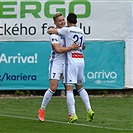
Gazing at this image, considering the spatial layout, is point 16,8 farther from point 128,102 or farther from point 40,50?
point 128,102

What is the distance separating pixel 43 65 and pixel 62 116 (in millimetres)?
5808

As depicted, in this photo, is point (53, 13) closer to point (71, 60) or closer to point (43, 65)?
point (43, 65)

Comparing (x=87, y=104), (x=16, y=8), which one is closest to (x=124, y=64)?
(x=16, y=8)

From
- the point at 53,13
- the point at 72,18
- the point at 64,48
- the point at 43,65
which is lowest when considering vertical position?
the point at 43,65

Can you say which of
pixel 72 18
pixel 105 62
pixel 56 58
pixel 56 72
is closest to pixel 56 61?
pixel 56 58

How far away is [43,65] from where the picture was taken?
20.2m

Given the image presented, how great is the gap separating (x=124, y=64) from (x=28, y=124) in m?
7.93

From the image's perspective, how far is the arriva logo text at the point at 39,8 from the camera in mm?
20094

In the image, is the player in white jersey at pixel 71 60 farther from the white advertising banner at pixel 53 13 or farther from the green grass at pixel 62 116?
the white advertising banner at pixel 53 13

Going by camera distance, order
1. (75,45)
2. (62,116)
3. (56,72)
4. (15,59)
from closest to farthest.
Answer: (75,45)
(56,72)
(62,116)
(15,59)

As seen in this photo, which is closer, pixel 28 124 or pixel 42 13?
pixel 28 124

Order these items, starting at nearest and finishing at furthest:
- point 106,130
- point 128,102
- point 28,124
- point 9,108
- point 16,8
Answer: point 106,130
point 28,124
point 9,108
point 128,102
point 16,8

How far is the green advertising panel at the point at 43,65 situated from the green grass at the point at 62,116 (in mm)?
712

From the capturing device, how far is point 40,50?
20.1 m
